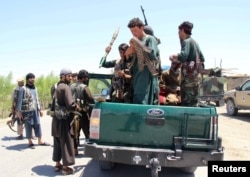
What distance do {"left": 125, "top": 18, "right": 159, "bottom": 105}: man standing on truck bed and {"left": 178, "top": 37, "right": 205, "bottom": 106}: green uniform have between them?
1.89 ft

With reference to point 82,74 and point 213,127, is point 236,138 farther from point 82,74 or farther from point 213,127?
point 213,127

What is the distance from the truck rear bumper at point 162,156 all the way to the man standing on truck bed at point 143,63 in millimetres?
807

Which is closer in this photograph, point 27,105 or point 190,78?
point 190,78

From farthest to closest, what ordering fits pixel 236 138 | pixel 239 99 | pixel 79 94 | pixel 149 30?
pixel 239 99 < pixel 236 138 < pixel 79 94 < pixel 149 30

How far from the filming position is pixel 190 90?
527 cm

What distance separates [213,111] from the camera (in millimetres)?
4367

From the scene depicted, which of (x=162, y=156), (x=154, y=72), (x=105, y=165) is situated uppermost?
(x=154, y=72)

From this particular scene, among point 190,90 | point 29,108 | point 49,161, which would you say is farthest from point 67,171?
point 29,108

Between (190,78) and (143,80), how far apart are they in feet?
2.93

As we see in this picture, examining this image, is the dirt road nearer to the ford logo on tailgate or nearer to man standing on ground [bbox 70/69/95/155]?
man standing on ground [bbox 70/69/95/155]

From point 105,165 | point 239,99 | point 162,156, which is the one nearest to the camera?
point 162,156

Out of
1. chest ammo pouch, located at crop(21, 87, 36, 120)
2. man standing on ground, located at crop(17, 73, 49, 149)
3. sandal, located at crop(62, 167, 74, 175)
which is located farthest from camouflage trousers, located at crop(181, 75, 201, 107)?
chest ammo pouch, located at crop(21, 87, 36, 120)

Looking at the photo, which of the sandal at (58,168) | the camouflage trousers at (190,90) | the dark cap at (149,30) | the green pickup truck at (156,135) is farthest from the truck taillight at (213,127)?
the sandal at (58,168)

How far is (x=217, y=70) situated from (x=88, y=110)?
273 cm
